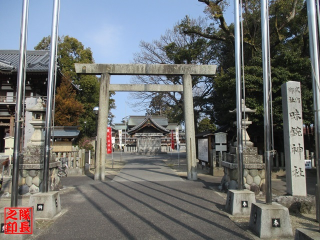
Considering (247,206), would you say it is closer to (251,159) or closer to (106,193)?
(251,159)

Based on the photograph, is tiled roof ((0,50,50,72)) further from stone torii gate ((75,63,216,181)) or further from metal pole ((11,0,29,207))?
metal pole ((11,0,29,207))

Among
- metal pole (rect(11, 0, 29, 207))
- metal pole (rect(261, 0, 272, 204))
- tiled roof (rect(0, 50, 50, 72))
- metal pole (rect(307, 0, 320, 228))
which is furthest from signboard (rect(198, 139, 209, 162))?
tiled roof (rect(0, 50, 50, 72))

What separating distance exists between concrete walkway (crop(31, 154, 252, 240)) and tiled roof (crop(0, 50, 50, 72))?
48.2 ft

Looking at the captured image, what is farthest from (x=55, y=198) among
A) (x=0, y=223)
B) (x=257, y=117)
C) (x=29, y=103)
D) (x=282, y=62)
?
(x=29, y=103)

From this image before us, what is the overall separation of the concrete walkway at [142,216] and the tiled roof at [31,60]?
48.2ft

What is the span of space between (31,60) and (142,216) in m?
23.4

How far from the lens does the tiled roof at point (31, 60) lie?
1952 centimetres

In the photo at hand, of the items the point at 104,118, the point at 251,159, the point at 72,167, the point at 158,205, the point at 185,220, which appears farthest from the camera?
the point at 72,167

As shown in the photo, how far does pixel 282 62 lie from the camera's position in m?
13.8

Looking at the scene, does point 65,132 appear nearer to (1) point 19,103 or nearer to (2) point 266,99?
(1) point 19,103

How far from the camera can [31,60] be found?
79.0ft

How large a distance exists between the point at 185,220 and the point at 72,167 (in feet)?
32.3

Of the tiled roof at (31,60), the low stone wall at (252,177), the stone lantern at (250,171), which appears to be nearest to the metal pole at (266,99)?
the stone lantern at (250,171)

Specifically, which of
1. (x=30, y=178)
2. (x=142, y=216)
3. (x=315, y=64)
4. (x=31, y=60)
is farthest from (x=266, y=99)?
(x=31, y=60)
